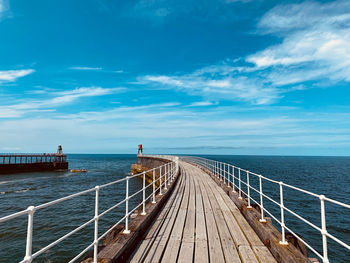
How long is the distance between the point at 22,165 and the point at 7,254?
44295mm

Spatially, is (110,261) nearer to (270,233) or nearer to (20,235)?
(270,233)

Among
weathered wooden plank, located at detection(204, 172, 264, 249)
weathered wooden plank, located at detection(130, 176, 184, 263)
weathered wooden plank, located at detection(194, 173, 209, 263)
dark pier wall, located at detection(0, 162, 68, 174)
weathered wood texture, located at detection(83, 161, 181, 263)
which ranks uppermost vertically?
weathered wood texture, located at detection(83, 161, 181, 263)

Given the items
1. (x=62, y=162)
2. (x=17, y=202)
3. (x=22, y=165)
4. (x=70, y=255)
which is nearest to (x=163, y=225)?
(x=70, y=255)

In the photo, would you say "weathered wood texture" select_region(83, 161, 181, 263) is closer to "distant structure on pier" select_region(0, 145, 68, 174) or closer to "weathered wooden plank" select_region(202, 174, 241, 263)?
"weathered wooden plank" select_region(202, 174, 241, 263)

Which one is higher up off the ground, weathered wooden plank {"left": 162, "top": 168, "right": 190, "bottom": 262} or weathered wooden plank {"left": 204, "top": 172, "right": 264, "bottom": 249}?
weathered wooden plank {"left": 162, "top": 168, "right": 190, "bottom": 262}

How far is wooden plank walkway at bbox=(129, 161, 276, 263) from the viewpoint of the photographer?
357cm

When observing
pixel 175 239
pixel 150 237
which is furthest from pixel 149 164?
pixel 175 239

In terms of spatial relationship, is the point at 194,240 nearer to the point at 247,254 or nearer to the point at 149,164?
the point at 247,254

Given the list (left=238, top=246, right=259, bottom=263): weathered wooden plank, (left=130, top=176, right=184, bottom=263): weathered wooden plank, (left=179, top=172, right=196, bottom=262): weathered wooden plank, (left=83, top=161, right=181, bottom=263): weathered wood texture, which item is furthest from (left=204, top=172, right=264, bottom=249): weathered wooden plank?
(left=83, top=161, right=181, bottom=263): weathered wood texture

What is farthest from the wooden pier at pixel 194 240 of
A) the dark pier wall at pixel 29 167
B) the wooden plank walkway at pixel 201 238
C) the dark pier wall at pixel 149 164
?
the dark pier wall at pixel 29 167

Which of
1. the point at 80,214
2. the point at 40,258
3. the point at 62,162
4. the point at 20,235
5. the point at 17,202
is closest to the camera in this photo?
the point at 40,258

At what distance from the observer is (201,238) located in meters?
4.33

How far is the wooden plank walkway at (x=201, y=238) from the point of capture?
3.57m

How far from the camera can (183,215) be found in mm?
5879
